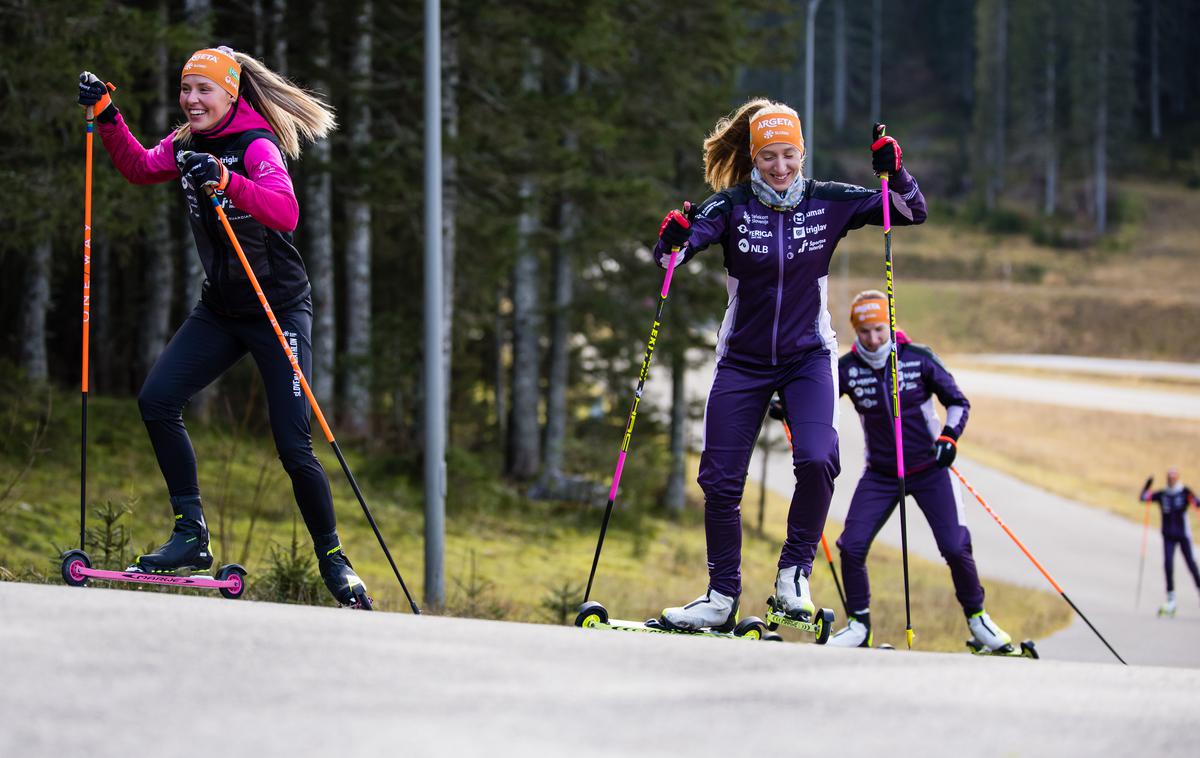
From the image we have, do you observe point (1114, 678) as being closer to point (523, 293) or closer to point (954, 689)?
point (954, 689)

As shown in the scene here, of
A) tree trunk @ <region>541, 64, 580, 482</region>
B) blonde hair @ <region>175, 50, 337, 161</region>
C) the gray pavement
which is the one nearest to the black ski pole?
blonde hair @ <region>175, 50, 337, 161</region>

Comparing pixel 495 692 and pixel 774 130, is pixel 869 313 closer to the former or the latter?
pixel 774 130

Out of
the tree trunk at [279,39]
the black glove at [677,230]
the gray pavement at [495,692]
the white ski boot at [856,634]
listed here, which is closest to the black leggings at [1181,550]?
the white ski boot at [856,634]

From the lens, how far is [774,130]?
6320 mm

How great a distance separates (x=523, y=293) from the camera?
80.3 feet

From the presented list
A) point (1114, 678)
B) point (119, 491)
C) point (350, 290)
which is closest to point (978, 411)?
point (350, 290)

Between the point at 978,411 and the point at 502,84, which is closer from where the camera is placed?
the point at 502,84

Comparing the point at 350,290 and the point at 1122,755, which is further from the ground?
the point at 350,290

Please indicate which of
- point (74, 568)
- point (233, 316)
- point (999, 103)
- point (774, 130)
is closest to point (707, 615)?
point (774, 130)

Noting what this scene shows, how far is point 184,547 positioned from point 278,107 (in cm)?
204

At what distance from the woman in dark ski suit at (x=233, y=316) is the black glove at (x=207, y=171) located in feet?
0.56

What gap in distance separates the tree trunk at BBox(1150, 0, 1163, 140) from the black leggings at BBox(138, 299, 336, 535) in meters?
96.1

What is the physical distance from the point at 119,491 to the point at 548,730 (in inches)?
448

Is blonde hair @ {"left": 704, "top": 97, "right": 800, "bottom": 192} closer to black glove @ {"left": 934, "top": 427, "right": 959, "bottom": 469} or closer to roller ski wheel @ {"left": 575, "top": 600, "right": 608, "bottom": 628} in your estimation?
roller ski wheel @ {"left": 575, "top": 600, "right": 608, "bottom": 628}
